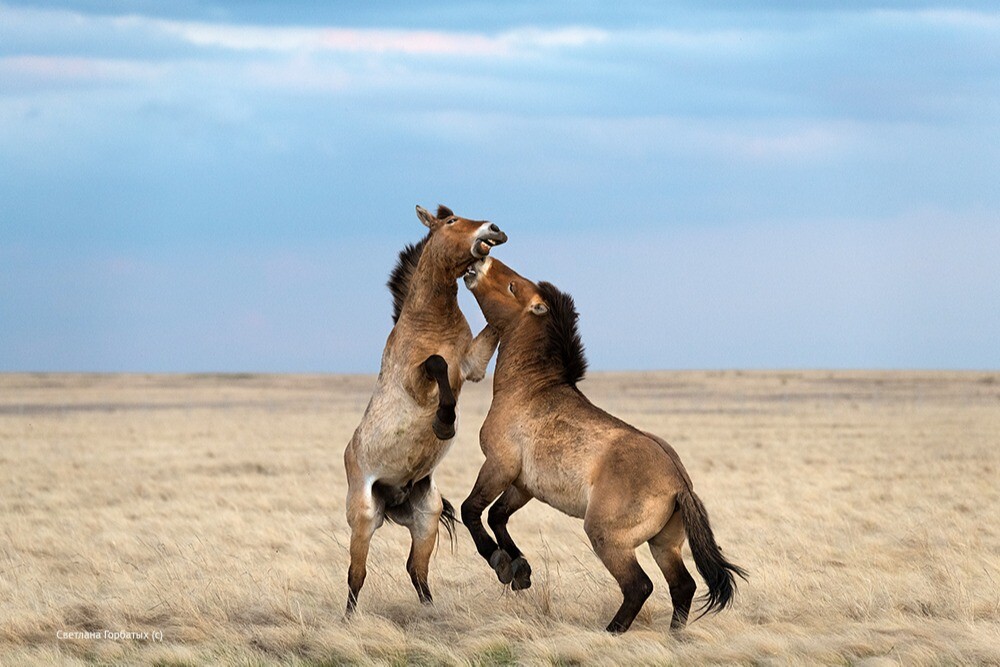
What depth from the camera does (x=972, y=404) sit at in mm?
51000

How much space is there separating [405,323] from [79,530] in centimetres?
868

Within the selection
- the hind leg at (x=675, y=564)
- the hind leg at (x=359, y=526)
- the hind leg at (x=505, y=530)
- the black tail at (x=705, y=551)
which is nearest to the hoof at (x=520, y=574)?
the hind leg at (x=505, y=530)

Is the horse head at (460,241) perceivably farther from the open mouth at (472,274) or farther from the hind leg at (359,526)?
the hind leg at (359,526)

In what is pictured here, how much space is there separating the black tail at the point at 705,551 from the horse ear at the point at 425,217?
8.78 feet

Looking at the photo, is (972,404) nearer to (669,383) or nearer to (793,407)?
(793,407)

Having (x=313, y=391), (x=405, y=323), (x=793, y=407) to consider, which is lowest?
(x=313, y=391)

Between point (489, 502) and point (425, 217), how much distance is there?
220 centimetres

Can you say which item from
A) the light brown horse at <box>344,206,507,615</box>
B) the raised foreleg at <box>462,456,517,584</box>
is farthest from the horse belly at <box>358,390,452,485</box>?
the raised foreleg at <box>462,456,517,584</box>

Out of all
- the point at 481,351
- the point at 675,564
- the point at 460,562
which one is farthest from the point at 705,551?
the point at 460,562

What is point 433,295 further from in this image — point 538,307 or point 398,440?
point 398,440

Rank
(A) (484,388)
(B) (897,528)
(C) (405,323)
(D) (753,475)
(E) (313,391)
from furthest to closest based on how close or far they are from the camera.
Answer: (A) (484,388), (E) (313,391), (D) (753,475), (B) (897,528), (C) (405,323)

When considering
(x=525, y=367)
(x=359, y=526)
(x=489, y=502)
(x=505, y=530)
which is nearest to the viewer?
(x=489, y=502)

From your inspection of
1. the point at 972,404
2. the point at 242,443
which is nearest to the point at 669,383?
the point at 972,404

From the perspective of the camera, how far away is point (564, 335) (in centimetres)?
808
